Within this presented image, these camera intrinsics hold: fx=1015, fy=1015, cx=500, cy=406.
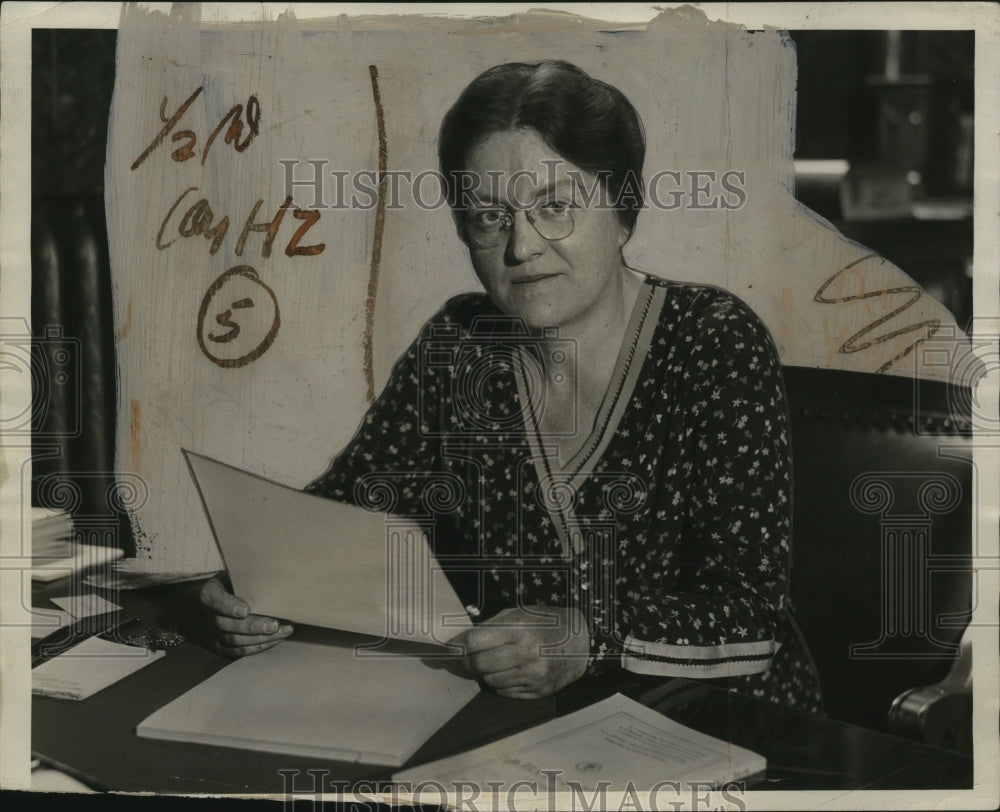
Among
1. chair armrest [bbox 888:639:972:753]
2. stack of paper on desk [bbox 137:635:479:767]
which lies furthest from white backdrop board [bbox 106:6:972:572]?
chair armrest [bbox 888:639:972:753]

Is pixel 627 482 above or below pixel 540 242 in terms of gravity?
below

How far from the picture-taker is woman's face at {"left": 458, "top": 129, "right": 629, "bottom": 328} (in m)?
1.80

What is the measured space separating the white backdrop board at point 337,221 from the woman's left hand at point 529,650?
44 centimetres

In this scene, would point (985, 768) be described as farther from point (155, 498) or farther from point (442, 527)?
point (155, 498)

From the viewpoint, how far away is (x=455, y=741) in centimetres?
168

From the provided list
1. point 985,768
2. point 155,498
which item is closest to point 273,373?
point 155,498

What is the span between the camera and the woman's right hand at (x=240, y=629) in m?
1.82

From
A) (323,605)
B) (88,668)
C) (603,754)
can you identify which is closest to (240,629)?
(323,605)

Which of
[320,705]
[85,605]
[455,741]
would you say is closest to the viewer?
[455,741]

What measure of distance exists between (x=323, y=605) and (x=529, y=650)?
38cm

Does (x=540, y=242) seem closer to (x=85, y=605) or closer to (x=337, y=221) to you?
(x=337, y=221)

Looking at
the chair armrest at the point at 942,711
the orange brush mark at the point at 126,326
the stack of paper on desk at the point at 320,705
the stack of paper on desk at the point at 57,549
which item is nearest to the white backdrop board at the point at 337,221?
the orange brush mark at the point at 126,326

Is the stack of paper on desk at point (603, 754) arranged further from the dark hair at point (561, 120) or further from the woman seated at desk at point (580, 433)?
the dark hair at point (561, 120)

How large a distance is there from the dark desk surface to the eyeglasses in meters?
0.80
